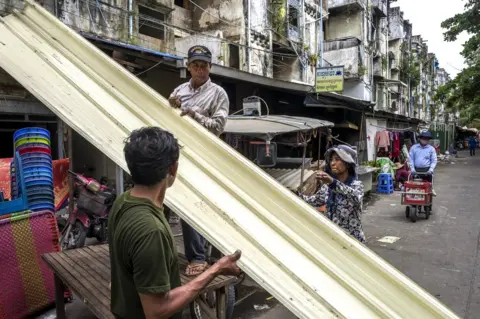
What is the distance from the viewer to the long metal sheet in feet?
4.72

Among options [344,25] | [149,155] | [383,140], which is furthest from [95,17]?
[344,25]

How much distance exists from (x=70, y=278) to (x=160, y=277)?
5.57ft

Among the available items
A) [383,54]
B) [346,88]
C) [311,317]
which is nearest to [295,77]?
[346,88]

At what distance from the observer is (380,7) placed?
24938 mm

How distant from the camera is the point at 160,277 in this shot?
3.76 feet

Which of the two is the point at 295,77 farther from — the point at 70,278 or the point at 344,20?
the point at 70,278

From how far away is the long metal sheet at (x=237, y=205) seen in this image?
1.44 m

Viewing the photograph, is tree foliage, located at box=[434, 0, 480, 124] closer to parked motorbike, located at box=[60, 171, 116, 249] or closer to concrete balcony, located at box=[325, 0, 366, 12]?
→ concrete balcony, located at box=[325, 0, 366, 12]

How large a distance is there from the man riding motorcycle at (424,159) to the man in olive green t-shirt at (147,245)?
22.0 feet

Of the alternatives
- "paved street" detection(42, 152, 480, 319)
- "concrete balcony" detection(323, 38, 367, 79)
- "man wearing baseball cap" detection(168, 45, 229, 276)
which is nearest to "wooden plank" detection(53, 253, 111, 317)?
"man wearing baseball cap" detection(168, 45, 229, 276)

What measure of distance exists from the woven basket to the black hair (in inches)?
84.4

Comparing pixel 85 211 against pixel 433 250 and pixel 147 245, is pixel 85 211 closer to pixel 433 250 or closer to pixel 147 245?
pixel 147 245

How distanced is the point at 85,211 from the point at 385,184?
8464 mm

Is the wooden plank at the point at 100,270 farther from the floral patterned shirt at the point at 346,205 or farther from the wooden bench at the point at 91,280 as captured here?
the floral patterned shirt at the point at 346,205
